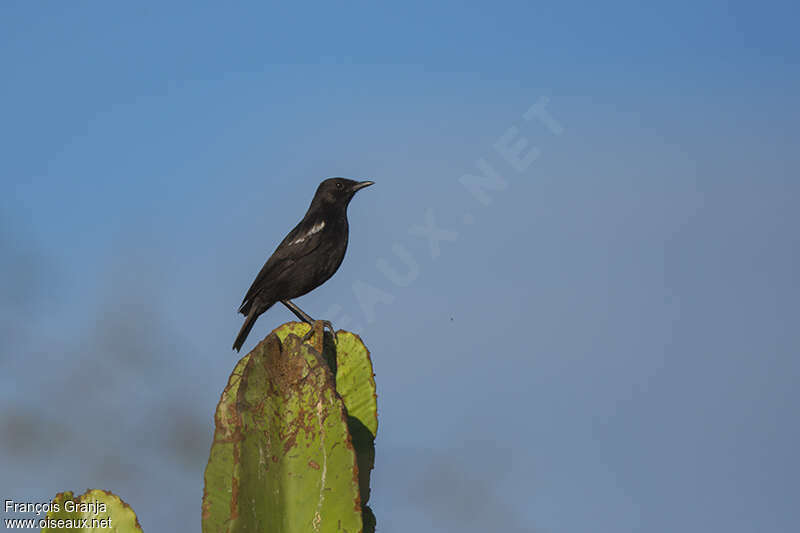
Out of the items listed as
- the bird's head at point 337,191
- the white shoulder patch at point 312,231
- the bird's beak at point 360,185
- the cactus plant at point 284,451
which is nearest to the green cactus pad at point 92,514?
the cactus plant at point 284,451

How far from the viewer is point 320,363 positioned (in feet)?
15.8

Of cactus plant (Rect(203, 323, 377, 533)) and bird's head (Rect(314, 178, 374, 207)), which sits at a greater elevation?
bird's head (Rect(314, 178, 374, 207))

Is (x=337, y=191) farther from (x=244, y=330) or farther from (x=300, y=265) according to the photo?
(x=244, y=330)

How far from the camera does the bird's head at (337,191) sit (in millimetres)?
8922

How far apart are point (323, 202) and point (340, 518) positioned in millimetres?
4635

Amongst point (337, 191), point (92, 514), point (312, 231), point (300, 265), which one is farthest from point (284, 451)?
point (337, 191)

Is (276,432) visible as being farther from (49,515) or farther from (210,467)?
(49,515)

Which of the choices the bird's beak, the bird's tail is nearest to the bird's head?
the bird's beak

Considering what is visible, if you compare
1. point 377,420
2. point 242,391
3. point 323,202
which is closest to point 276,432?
point 242,391

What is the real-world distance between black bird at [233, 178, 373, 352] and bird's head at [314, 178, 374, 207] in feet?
0.35

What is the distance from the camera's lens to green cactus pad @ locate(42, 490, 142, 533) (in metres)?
5.17

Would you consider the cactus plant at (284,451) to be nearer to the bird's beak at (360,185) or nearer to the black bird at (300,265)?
the black bird at (300,265)

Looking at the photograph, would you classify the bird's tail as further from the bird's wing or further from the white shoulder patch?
the white shoulder patch

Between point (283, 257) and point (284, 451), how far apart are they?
383cm
